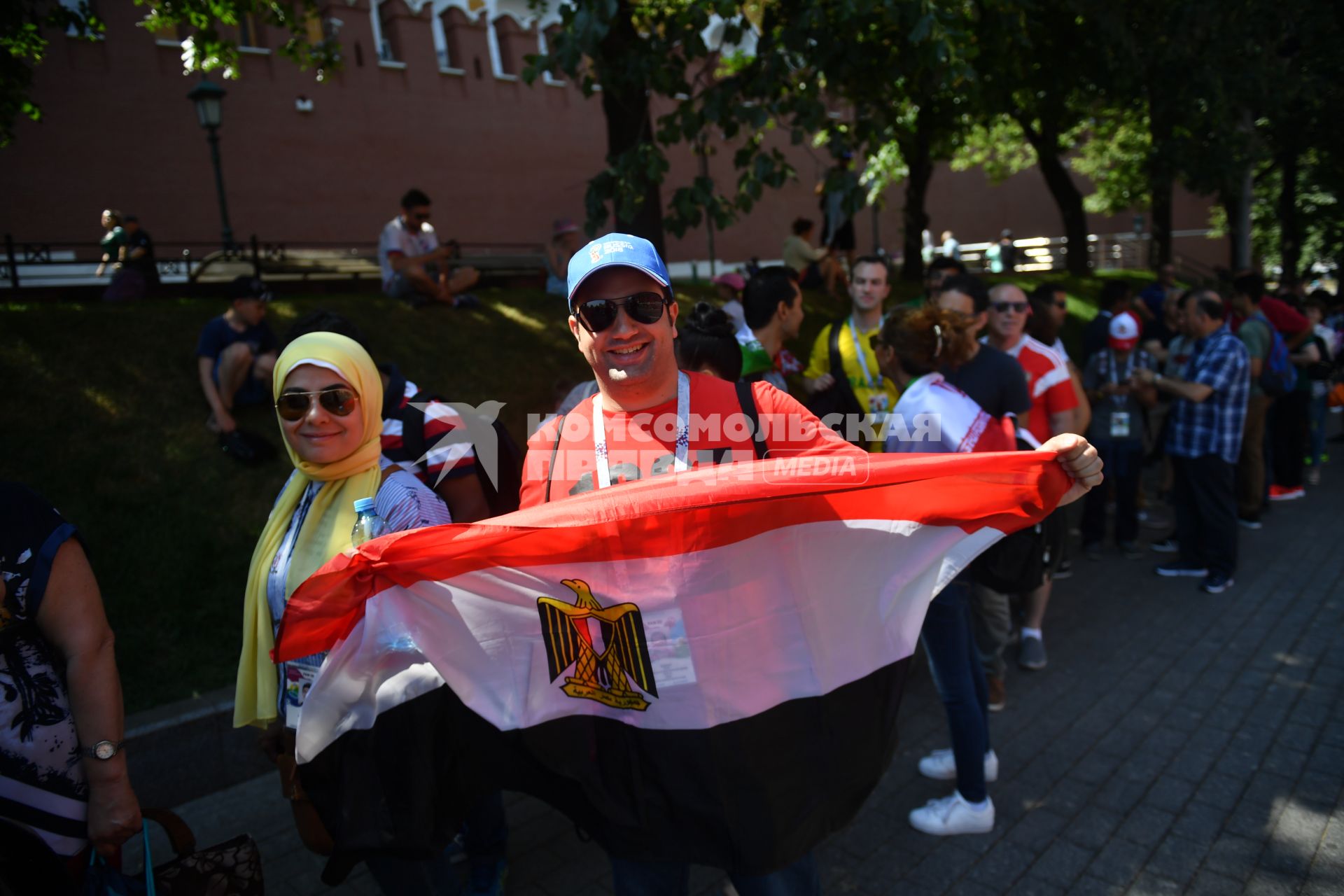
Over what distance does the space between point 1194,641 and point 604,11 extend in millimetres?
5693

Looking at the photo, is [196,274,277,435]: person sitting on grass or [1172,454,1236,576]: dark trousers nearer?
[1172,454,1236,576]: dark trousers

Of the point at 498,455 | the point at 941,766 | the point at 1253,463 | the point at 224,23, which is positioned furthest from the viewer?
the point at 224,23

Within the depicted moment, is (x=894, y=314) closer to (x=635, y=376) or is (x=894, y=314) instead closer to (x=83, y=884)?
(x=635, y=376)

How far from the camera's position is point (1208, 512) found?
6508 mm

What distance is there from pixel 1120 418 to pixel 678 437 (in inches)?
237

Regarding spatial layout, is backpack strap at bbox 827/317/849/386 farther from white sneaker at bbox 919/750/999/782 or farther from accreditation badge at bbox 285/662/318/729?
accreditation badge at bbox 285/662/318/729

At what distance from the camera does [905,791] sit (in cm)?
411

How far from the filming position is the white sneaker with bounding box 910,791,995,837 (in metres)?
3.70

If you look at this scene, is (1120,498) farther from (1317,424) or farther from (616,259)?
(616,259)

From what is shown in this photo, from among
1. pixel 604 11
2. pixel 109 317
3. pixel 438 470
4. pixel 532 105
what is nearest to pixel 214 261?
pixel 109 317

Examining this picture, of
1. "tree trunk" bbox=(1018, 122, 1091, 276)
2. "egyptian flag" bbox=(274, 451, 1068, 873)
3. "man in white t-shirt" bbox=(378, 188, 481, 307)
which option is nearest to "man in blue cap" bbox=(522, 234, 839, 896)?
"egyptian flag" bbox=(274, 451, 1068, 873)

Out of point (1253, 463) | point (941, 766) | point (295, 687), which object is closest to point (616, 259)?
point (295, 687)

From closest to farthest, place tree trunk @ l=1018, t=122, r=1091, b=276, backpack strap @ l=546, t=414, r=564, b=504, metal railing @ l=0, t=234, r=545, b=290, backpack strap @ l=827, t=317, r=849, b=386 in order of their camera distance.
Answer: backpack strap @ l=546, t=414, r=564, b=504
backpack strap @ l=827, t=317, r=849, b=386
metal railing @ l=0, t=234, r=545, b=290
tree trunk @ l=1018, t=122, r=1091, b=276

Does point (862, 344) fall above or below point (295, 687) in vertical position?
above
